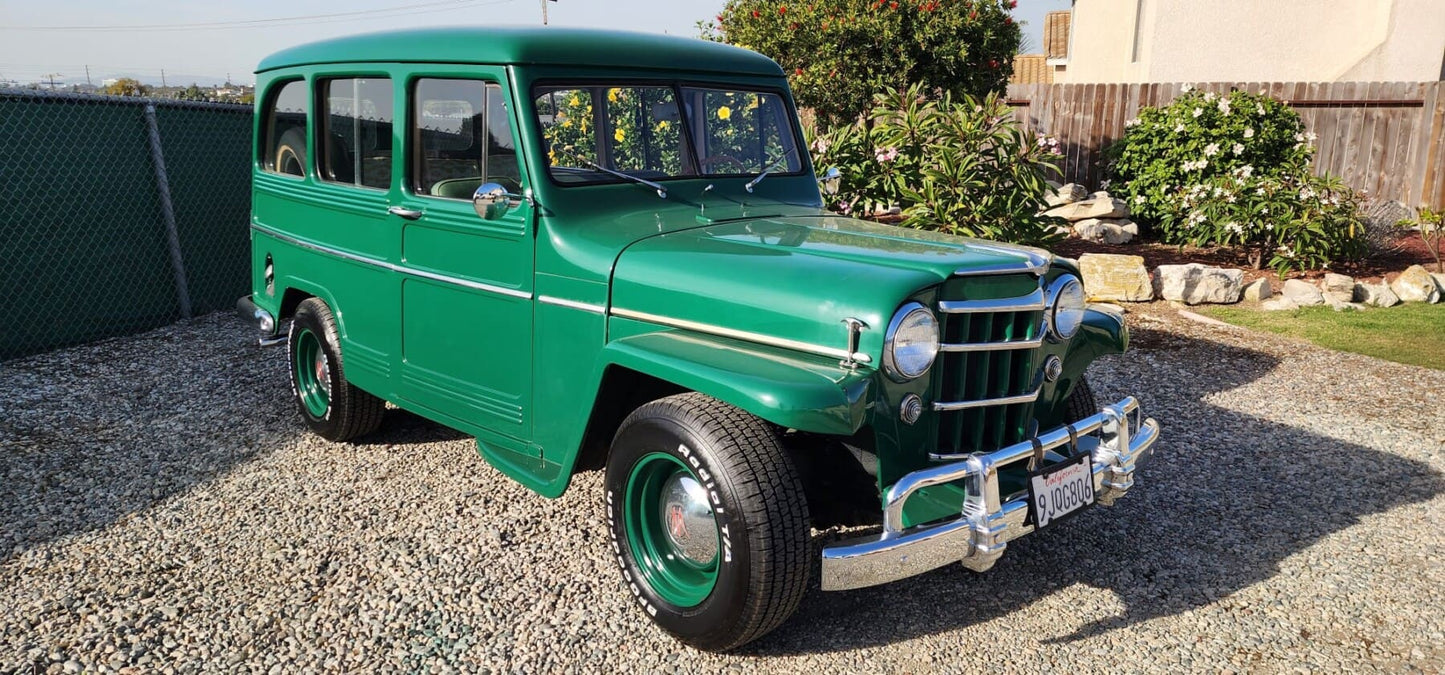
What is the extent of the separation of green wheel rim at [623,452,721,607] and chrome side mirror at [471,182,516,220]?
3.65ft

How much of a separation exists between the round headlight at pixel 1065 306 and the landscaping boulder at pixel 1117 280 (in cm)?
478

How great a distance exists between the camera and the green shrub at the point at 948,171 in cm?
682

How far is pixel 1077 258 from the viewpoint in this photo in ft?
28.0

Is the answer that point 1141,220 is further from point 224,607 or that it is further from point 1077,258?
point 224,607

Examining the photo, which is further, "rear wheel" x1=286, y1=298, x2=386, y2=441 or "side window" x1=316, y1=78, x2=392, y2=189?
"rear wheel" x1=286, y1=298, x2=386, y2=441

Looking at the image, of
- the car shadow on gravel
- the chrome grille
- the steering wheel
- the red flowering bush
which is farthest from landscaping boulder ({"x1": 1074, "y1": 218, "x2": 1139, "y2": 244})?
the chrome grille

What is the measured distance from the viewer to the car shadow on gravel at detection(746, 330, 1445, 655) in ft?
10.6

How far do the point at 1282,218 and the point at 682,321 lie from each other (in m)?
7.11

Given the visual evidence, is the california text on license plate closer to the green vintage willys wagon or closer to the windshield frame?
the green vintage willys wagon

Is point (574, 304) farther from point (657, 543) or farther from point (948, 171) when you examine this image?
point (948, 171)

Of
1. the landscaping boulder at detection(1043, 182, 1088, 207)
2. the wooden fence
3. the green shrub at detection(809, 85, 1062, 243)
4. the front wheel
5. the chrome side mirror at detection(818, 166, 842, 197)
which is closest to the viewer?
the front wheel

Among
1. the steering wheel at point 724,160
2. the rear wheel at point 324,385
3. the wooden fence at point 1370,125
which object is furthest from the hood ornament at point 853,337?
the wooden fence at point 1370,125

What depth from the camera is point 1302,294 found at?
787cm

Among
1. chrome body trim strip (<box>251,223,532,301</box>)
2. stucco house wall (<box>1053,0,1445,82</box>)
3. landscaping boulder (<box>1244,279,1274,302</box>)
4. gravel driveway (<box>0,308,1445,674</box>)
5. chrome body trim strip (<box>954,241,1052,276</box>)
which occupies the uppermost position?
stucco house wall (<box>1053,0,1445,82</box>)
